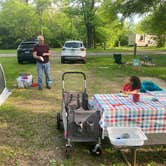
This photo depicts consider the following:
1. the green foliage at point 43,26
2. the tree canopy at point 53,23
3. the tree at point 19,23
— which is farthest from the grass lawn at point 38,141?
the tree at point 19,23

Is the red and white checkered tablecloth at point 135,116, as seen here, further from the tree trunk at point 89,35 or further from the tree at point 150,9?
the tree trunk at point 89,35

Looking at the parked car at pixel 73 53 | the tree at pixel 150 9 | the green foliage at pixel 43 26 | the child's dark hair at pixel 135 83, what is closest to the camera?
the child's dark hair at pixel 135 83

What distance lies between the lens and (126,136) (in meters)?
4.65

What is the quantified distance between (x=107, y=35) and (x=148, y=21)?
59.7ft

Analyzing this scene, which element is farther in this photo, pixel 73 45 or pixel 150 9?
pixel 150 9

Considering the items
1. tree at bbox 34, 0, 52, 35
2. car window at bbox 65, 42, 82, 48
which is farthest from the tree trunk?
car window at bbox 65, 42, 82, 48

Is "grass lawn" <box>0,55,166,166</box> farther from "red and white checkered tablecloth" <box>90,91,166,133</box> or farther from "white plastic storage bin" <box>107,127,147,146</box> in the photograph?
"red and white checkered tablecloth" <box>90,91,166,133</box>

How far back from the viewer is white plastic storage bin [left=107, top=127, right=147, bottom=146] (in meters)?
4.39

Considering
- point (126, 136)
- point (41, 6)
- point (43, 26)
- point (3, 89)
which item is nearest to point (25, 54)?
point (3, 89)

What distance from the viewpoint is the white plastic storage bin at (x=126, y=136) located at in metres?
4.39

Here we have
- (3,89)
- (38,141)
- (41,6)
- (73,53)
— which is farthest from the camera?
(41,6)

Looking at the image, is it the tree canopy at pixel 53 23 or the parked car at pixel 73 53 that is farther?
the tree canopy at pixel 53 23

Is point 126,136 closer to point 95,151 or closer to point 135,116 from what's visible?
point 135,116

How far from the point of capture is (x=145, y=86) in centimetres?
689
